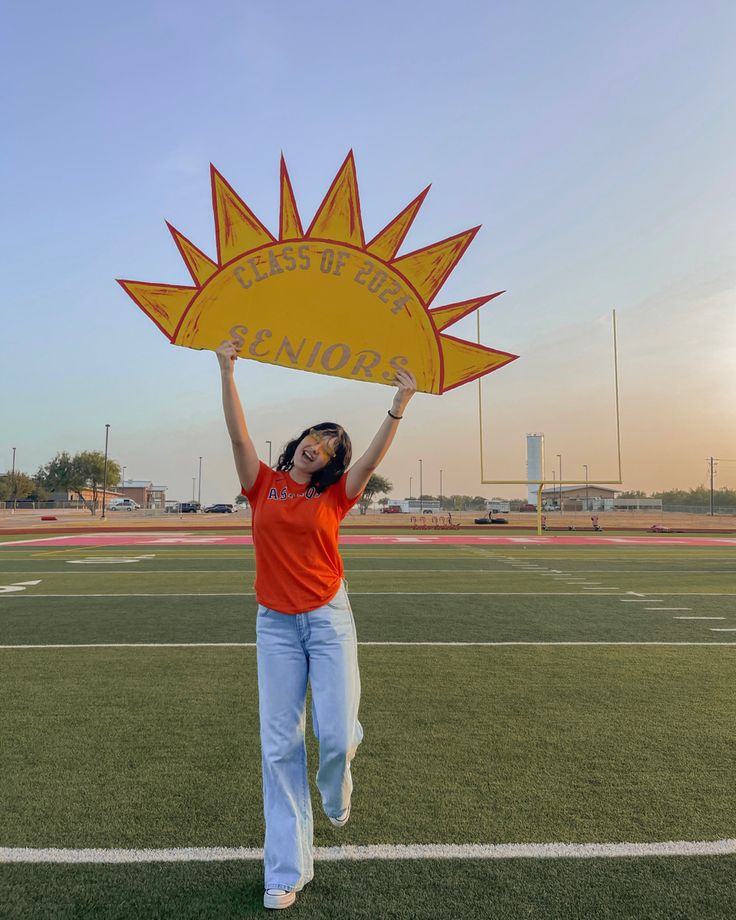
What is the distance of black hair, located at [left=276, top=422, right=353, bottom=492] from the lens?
2.66 m

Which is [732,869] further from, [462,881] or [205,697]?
[205,697]

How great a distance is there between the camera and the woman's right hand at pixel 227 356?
286 cm

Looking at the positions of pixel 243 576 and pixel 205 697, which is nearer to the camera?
pixel 205 697

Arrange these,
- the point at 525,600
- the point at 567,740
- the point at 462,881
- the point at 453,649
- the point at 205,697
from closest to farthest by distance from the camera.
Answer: the point at 462,881, the point at 567,740, the point at 205,697, the point at 453,649, the point at 525,600

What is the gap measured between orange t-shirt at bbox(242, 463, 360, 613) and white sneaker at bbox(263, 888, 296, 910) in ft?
3.07

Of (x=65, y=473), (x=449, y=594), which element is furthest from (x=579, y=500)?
(x=449, y=594)

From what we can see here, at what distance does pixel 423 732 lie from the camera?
408cm

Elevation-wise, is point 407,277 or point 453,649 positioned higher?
point 407,277

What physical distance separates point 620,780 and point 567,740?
58 cm

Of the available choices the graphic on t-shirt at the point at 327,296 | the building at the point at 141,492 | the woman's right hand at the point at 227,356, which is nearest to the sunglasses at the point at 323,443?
the woman's right hand at the point at 227,356

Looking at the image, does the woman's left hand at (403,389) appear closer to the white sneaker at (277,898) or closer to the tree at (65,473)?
the white sneaker at (277,898)

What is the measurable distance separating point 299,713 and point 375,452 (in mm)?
1020

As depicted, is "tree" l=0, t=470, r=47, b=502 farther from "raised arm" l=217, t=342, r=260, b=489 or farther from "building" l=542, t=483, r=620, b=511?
"raised arm" l=217, t=342, r=260, b=489

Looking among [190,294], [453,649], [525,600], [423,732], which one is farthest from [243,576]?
[190,294]
